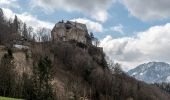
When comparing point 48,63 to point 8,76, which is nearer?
point 48,63

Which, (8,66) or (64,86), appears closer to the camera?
(8,66)

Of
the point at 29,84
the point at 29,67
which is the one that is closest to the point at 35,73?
the point at 29,84

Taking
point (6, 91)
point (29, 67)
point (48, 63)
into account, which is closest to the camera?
point (48, 63)

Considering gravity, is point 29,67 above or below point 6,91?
above

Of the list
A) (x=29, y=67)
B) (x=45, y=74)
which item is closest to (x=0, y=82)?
(x=45, y=74)

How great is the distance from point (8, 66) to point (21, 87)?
327 inches

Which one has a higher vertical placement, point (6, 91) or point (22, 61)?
point (22, 61)

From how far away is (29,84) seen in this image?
4943 inches

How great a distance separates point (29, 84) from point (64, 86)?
221 feet

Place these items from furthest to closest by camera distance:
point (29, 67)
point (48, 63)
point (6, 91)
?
point (29, 67) → point (6, 91) → point (48, 63)

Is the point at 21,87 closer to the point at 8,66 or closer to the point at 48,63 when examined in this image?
the point at 8,66

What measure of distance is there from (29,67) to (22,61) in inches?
316

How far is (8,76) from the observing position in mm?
125188

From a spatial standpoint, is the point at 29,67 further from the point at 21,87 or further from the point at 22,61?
the point at 21,87
